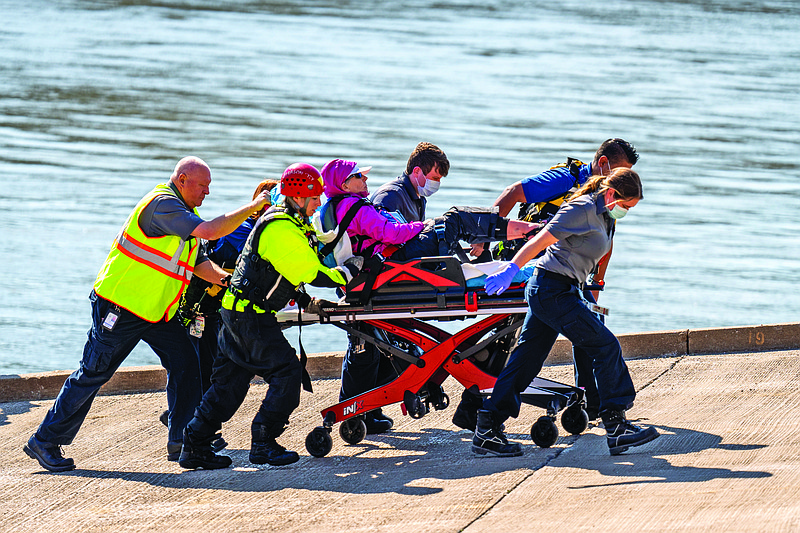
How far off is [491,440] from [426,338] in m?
0.73

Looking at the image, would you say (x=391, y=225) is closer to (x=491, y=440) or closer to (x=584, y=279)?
(x=584, y=279)

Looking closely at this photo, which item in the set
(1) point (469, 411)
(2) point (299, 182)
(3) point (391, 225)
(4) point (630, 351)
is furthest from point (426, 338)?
(4) point (630, 351)

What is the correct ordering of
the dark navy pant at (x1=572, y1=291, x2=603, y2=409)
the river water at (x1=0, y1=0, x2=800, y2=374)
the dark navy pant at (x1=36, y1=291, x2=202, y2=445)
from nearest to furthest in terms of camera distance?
the dark navy pant at (x1=36, y1=291, x2=202, y2=445) < the dark navy pant at (x1=572, y1=291, x2=603, y2=409) < the river water at (x1=0, y1=0, x2=800, y2=374)

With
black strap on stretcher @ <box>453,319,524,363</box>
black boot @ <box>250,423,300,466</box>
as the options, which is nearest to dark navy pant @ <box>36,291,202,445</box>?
black boot @ <box>250,423,300,466</box>

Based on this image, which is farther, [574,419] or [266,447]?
[574,419]

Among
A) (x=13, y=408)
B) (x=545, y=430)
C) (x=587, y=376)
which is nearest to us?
(x=545, y=430)

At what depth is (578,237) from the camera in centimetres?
623

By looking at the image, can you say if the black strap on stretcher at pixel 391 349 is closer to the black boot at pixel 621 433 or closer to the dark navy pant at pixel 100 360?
the dark navy pant at pixel 100 360

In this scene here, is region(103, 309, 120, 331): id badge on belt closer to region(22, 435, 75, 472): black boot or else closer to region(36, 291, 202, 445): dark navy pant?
region(36, 291, 202, 445): dark navy pant

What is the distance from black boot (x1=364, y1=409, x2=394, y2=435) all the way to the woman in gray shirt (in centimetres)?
133

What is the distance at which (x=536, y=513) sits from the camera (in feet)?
17.8

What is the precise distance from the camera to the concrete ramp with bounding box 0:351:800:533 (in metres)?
5.36

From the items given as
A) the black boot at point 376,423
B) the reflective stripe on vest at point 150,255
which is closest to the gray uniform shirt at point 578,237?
the black boot at point 376,423

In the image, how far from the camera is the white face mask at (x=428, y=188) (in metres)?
7.25
